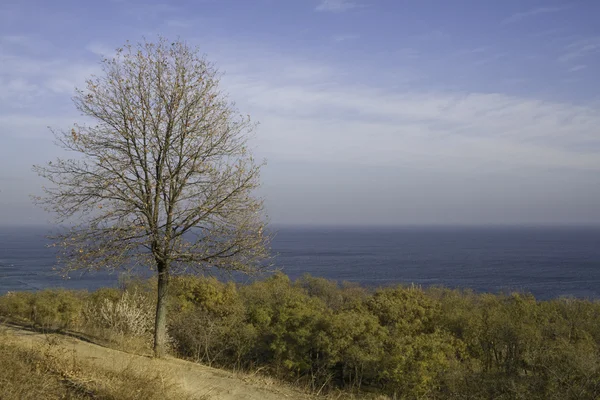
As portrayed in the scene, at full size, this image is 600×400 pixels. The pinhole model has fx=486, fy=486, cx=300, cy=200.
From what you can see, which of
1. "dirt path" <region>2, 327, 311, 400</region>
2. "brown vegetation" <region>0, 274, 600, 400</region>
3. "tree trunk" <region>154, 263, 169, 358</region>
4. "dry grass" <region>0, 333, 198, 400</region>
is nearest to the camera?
"dry grass" <region>0, 333, 198, 400</region>

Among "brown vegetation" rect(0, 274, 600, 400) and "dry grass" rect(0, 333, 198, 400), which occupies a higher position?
"dry grass" rect(0, 333, 198, 400)

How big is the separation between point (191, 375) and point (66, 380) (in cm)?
335

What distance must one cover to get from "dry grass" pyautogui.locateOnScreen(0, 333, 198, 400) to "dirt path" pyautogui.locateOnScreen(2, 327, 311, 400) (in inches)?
15.1

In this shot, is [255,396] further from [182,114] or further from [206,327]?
[206,327]

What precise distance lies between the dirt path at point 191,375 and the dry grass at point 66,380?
384 mm

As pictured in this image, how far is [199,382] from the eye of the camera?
10305mm

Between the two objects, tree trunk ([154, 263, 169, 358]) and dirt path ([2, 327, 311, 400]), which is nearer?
dirt path ([2, 327, 311, 400])

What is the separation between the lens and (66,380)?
7.95 metres

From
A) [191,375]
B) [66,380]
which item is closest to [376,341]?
[191,375]

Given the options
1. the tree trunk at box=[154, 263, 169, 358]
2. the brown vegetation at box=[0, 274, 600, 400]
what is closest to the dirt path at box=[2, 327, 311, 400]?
the tree trunk at box=[154, 263, 169, 358]

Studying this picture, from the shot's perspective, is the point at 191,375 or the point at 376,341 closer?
the point at 191,375

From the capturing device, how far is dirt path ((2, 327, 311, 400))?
9.52m

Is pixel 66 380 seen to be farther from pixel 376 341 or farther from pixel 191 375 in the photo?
pixel 376 341

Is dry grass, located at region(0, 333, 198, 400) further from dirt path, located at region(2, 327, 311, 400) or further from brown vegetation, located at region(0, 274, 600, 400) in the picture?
brown vegetation, located at region(0, 274, 600, 400)
